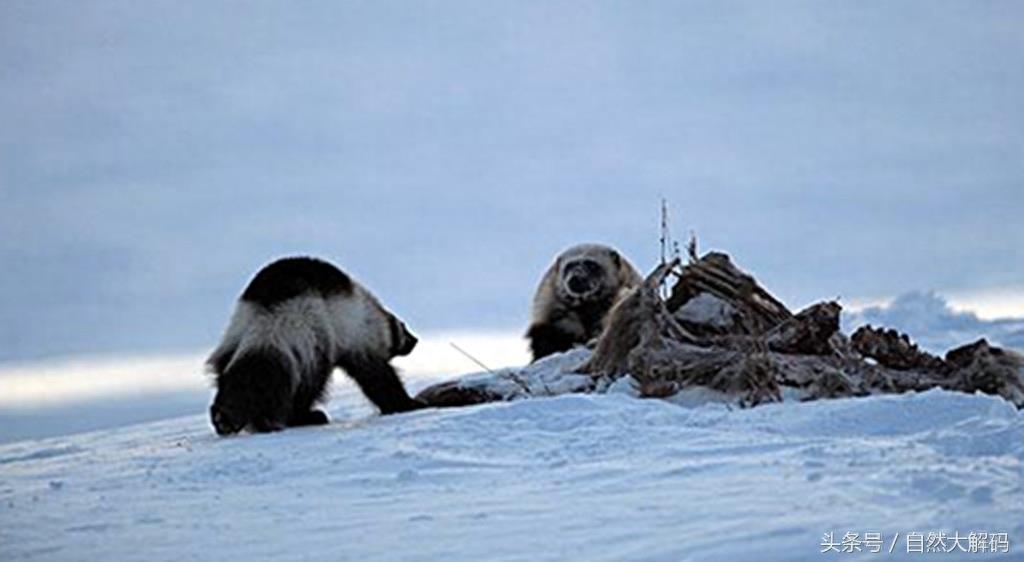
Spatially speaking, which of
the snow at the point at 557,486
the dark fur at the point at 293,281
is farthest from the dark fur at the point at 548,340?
the snow at the point at 557,486

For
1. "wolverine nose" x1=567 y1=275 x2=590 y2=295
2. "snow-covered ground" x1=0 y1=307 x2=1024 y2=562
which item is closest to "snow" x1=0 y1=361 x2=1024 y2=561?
"snow-covered ground" x1=0 y1=307 x2=1024 y2=562

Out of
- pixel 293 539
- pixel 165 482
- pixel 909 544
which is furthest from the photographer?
pixel 165 482

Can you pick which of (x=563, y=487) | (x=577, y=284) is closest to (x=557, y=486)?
(x=563, y=487)

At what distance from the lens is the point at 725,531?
14.9ft

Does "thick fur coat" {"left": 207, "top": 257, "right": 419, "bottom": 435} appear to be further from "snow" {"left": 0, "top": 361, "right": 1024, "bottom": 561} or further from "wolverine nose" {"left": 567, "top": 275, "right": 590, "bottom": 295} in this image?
"wolverine nose" {"left": 567, "top": 275, "right": 590, "bottom": 295}

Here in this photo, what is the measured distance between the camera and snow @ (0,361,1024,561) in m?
4.64

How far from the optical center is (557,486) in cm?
570

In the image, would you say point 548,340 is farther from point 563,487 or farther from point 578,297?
point 563,487

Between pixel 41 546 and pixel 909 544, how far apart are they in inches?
123

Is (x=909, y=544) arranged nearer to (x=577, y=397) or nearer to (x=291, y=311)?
(x=577, y=397)

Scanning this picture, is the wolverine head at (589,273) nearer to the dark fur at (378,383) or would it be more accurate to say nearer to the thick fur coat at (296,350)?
the thick fur coat at (296,350)

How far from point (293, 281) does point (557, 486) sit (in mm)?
4429

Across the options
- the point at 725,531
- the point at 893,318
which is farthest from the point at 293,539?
the point at 893,318

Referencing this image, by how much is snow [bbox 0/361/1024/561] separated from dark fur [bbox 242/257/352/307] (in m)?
1.58
